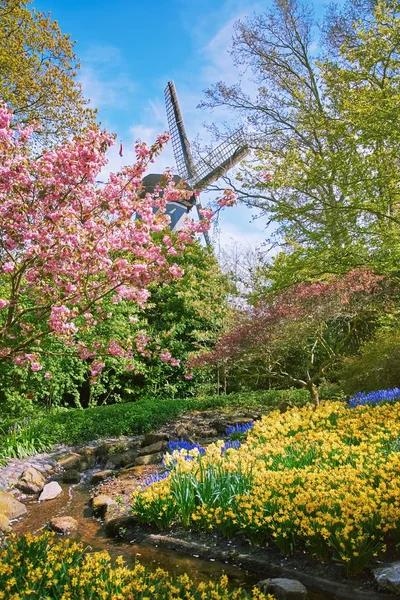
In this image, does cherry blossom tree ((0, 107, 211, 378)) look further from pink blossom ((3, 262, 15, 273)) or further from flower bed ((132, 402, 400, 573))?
flower bed ((132, 402, 400, 573))

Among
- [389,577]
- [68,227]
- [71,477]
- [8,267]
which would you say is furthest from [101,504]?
[389,577]

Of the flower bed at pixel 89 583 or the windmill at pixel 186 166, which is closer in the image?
the flower bed at pixel 89 583

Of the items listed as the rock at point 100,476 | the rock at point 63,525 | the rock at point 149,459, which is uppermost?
the rock at point 149,459

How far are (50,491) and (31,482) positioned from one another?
445 mm

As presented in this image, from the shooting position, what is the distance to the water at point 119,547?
4.51 meters

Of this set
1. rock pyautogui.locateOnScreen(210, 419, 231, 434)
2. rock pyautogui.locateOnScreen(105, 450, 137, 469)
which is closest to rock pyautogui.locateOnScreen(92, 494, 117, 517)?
rock pyautogui.locateOnScreen(105, 450, 137, 469)

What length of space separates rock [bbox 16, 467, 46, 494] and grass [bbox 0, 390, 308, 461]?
1129 mm

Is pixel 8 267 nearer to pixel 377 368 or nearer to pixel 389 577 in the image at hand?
pixel 389 577

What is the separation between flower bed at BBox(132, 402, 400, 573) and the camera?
4.32 metres

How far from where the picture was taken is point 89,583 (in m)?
3.44

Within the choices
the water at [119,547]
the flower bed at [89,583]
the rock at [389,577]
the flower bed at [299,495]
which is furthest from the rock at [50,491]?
the rock at [389,577]

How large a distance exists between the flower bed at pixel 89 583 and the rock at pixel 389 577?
108 centimetres

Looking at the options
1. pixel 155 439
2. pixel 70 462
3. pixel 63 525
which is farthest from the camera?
pixel 155 439

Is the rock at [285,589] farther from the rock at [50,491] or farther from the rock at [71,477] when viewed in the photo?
the rock at [71,477]
